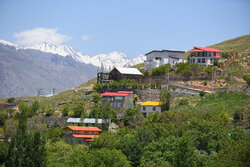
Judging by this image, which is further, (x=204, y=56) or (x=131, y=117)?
(x=204, y=56)

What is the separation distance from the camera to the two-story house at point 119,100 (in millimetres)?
93750

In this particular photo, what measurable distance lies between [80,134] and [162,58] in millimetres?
49876

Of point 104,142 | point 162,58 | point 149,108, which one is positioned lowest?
point 104,142

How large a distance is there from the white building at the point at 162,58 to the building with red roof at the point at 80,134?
45.0 metres

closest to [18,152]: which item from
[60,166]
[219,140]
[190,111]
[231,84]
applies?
[60,166]

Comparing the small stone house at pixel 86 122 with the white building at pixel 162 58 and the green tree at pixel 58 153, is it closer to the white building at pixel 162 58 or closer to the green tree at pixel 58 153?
the green tree at pixel 58 153

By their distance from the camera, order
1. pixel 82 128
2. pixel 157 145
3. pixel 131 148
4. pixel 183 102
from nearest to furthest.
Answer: pixel 157 145
pixel 131 148
pixel 82 128
pixel 183 102

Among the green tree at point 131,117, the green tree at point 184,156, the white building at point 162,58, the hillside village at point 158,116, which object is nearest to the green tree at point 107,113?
the hillside village at point 158,116

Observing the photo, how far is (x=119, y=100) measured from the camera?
308 feet

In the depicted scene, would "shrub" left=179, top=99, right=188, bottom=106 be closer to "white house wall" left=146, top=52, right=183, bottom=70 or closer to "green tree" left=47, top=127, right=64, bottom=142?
"green tree" left=47, top=127, right=64, bottom=142

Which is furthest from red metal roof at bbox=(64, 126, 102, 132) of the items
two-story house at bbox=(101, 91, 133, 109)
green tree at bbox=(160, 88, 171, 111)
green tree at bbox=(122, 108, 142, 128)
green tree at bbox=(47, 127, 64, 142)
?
green tree at bbox=(160, 88, 171, 111)

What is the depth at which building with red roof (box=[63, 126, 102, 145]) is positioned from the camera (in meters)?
77.8

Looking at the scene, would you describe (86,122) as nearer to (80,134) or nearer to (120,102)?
(80,134)

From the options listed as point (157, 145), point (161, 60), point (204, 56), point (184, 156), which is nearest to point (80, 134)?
point (157, 145)
